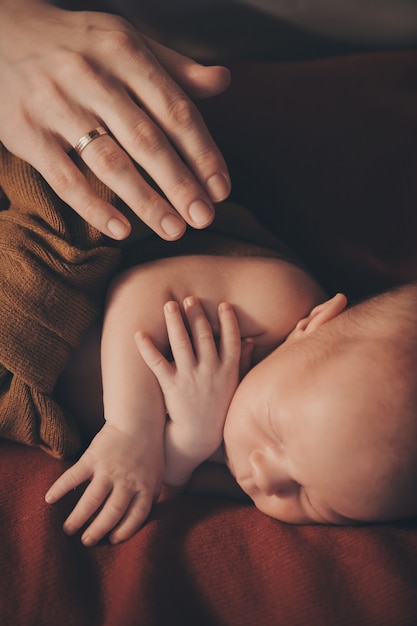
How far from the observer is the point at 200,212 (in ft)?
2.68

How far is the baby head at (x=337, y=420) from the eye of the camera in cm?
77

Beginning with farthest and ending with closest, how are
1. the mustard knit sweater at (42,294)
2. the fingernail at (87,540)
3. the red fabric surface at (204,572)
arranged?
the mustard knit sweater at (42,294)
the fingernail at (87,540)
the red fabric surface at (204,572)

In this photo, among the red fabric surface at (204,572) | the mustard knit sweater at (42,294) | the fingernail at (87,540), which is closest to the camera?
the red fabric surface at (204,572)

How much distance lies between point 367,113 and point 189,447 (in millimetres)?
712

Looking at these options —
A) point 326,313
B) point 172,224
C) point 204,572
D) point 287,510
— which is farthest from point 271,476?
point 172,224

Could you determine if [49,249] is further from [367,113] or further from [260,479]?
[367,113]

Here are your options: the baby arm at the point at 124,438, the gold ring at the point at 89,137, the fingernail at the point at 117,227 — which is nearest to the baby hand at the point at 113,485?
the baby arm at the point at 124,438

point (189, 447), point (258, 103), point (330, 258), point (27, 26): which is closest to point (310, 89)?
point (258, 103)

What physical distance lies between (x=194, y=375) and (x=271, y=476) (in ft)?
0.68

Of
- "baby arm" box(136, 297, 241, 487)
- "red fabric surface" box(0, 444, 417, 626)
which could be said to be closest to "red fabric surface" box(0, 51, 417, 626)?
"red fabric surface" box(0, 444, 417, 626)

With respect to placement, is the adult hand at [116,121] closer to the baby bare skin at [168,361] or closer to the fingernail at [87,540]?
the baby bare skin at [168,361]

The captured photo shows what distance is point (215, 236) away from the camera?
41.3 inches

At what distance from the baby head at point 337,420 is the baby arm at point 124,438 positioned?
143 millimetres

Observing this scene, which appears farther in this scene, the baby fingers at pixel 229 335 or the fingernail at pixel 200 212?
the baby fingers at pixel 229 335
